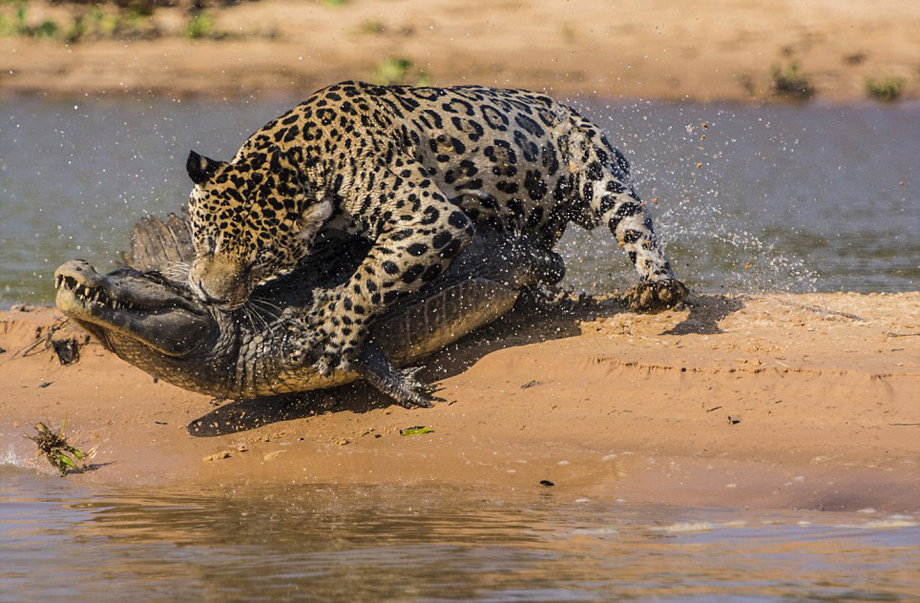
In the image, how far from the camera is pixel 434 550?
198 inches

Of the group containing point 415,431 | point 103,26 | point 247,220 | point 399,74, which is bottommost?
point 415,431

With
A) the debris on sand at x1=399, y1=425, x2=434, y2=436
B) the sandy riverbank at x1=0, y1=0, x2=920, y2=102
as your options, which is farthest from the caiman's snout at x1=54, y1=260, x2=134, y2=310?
the sandy riverbank at x1=0, y1=0, x2=920, y2=102

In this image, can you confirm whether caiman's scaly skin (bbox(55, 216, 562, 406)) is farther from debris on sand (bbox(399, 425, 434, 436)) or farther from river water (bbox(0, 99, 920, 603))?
river water (bbox(0, 99, 920, 603))

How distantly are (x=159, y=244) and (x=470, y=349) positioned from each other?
6.52ft

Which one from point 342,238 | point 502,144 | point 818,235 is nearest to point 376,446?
point 342,238

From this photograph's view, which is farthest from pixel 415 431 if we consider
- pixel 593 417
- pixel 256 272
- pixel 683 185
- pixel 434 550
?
pixel 683 185

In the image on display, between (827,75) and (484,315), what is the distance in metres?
21.8

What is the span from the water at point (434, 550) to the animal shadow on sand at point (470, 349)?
4.23ft

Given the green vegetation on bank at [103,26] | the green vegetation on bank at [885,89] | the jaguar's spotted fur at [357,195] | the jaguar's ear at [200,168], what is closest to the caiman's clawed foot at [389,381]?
the jaguar's spotted fur at [357,195]

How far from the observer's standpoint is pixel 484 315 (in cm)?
790

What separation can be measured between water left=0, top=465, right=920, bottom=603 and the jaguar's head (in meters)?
1.23

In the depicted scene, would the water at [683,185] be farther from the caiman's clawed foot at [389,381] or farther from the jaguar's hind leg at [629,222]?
the caiman's clawed foot at [389,381]

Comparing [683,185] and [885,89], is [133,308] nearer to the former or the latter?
[683,185]

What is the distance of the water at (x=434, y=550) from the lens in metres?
4.52
